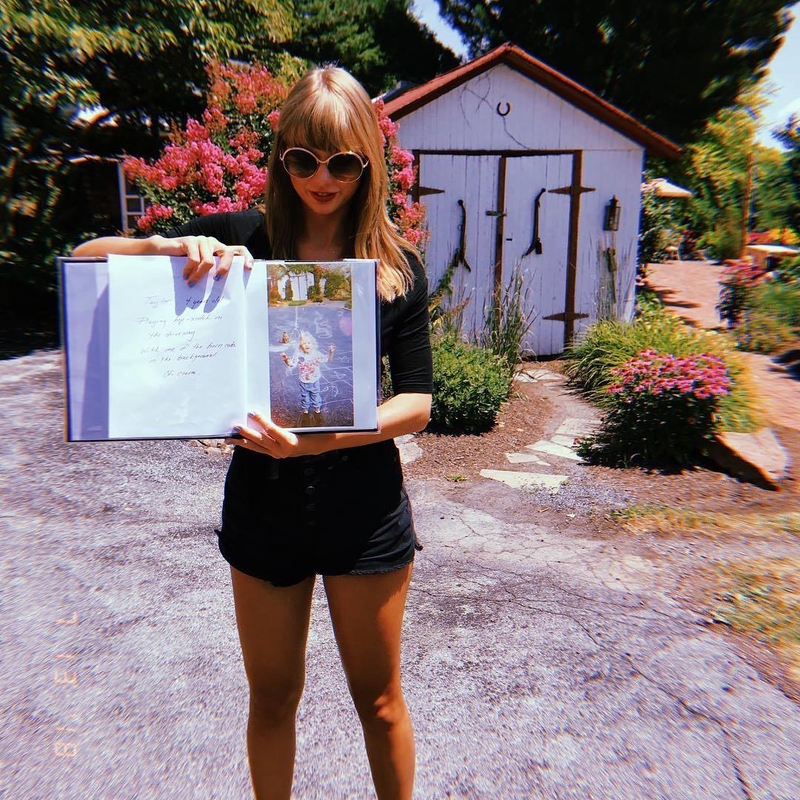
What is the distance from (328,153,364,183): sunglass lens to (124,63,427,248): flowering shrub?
551 cm

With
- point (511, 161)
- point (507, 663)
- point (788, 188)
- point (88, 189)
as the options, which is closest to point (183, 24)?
point (88, 189)

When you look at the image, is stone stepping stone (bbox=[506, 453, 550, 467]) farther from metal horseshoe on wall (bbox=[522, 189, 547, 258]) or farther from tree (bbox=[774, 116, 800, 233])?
tree (bbox=[774, 116, 800, 233])

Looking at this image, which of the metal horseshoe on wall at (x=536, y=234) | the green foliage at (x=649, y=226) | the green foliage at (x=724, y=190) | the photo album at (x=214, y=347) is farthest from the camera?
the green foliage at (x=724, y=190)

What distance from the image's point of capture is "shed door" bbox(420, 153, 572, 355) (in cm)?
946

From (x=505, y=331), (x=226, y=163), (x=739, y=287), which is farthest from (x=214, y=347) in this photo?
(x=739, y=287)

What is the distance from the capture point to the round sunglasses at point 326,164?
1.65 metres

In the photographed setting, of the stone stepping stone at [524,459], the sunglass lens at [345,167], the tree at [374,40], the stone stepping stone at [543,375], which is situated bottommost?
the stone stepping stone at [524,459]

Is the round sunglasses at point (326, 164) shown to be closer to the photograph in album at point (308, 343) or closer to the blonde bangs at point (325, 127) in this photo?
the blonde bangs at point (325, 127)

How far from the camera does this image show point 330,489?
169cm

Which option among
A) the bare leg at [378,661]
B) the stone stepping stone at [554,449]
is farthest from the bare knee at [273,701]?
the stone stepping stone at [554,449]

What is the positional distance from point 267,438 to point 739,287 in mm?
11194

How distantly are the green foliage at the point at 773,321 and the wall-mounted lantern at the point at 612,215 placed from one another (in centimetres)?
235

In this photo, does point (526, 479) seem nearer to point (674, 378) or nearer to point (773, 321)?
point (674, 378)

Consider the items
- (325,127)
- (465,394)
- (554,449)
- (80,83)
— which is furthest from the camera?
(80,83)
